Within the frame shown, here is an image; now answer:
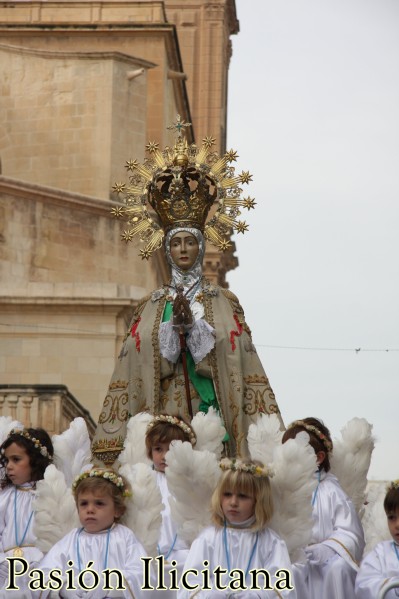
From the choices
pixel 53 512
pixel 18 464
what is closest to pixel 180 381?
pixel 18 464

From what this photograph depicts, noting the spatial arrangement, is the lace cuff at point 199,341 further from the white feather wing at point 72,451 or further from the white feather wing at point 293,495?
the white feather wing at point 293,495

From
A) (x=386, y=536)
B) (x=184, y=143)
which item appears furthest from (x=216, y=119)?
(x=386, y=536)

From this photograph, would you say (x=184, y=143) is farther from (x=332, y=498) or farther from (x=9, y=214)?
(x=9, y=214)

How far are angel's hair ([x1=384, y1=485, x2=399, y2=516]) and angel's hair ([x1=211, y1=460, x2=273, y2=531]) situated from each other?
837 millimetres

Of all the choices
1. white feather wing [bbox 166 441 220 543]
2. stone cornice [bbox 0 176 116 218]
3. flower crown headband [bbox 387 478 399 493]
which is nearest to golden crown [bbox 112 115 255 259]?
white feather wing [bbox 166 441 220 543]

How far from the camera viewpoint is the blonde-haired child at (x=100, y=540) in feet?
47.0

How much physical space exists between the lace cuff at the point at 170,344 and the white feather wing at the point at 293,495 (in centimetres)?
331

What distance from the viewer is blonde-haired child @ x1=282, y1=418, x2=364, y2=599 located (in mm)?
15578

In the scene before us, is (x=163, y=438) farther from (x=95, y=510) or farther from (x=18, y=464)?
(x=95, y=510)

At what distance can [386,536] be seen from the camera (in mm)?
15305

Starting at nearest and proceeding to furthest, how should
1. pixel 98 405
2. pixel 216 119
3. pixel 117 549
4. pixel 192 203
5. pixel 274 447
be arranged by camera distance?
pixel 117 549 < pixel 274 447 < pixel 192 203 < pixel 98 405 < pixel 216 119

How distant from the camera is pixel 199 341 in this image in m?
17.8

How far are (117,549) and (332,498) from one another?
7.28ft

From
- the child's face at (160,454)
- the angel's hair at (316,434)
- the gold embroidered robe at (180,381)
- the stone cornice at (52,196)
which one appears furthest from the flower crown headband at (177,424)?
the stone cornice at (52,196)
